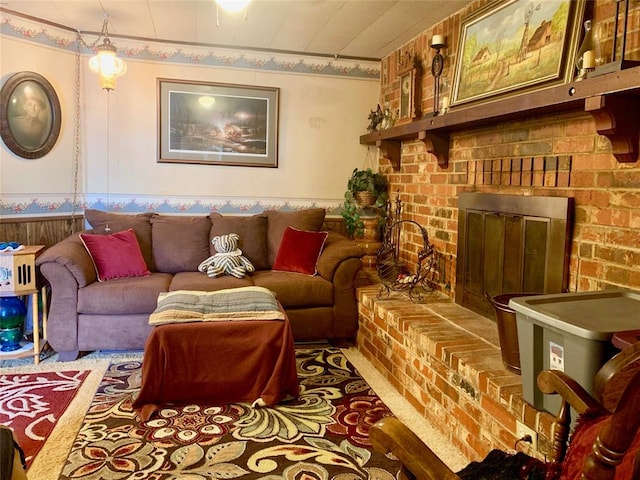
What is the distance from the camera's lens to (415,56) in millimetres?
3969

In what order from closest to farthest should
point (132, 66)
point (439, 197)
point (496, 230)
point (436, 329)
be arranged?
1. point (436, 329)
2. point (496, 230)
3. point (439, 197)
4. point (132, 66)

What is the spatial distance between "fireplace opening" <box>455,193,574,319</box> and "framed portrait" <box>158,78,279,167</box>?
2115mm

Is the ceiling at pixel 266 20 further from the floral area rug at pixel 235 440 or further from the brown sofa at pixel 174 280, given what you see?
the floral area rug at pixel 235 440

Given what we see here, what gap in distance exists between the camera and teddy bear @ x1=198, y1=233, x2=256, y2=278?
381 centimetres

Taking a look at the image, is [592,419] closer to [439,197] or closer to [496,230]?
[496,230]

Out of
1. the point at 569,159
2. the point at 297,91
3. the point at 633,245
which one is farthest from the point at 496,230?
the point at 297,91

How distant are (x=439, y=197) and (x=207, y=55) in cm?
248

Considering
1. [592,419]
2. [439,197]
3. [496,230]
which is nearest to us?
[592,419]

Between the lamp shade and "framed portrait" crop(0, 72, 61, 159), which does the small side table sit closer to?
"framed portrait" crop(0, 72, 61, 159)

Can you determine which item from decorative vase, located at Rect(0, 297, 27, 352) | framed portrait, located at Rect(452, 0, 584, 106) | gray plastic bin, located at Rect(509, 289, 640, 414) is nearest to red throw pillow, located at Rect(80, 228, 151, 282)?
decorative vase, located at Rect(0, 297, 27, 352)

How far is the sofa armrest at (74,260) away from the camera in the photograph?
127 inches

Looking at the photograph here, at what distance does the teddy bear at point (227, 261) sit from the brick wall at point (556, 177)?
58.6 inches

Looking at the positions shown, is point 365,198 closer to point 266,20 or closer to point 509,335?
point 266,20

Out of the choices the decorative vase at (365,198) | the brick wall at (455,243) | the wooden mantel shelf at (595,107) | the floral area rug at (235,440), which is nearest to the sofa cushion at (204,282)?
the floral area rug at (235,440)
